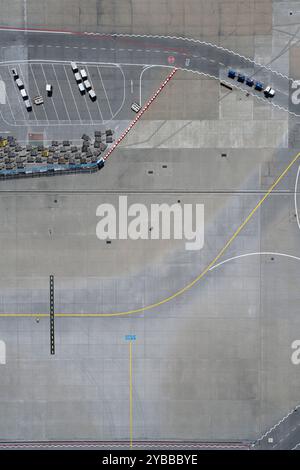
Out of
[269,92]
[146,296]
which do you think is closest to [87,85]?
[269,92]

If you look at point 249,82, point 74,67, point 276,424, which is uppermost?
point 74,67

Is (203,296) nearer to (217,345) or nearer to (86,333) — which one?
(217,345)

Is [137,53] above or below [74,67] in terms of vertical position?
above

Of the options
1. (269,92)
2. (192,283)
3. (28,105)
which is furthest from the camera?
(192,283)

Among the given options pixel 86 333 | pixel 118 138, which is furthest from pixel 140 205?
pixel 86 333

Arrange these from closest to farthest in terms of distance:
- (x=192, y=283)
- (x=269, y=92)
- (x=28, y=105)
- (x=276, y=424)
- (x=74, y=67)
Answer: (x=269, y=92), (x=74, y=67), (x=28, y=105), (x=192, y=283), (x=276, y=424)

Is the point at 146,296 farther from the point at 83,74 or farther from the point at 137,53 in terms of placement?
the point at 137,53

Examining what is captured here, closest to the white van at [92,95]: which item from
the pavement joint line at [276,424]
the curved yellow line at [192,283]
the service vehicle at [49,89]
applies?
the service vehicle at [49,89]

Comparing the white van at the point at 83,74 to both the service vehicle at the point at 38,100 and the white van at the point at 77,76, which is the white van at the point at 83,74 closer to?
the white van at the point at 77,76

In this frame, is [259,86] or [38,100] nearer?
[259,86]
